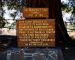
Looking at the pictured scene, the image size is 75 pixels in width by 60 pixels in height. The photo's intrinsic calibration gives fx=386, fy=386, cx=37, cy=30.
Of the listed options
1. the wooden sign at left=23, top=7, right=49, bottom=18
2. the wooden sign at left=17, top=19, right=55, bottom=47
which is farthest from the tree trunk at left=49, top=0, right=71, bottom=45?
the wooden sign at left=17, top=19, right=55, bottom=47

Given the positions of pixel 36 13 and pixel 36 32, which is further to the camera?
pixel 36 13

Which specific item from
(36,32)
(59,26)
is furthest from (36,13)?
(59,26)

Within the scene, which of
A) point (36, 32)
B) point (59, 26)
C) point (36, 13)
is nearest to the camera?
point (36, 32)

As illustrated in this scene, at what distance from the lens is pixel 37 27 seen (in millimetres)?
10672

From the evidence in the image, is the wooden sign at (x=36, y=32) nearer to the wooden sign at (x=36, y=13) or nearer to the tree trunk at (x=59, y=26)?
the wooden sign at (x=36, y=13)

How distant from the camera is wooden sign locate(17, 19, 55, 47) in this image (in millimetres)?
10656

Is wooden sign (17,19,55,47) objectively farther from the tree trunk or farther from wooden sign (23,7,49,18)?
the tree trunk

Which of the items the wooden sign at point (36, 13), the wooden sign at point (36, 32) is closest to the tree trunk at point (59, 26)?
the wooden sign at point (36, 13)

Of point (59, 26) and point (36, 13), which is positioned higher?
point (36, 13)

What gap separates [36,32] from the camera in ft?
35.0

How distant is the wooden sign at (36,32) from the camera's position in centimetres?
1066

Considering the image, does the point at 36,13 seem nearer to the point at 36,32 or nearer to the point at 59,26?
the point at 36,32

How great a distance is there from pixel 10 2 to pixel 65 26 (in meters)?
2.74

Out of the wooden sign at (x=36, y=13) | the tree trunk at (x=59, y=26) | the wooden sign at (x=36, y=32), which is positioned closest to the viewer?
the wooden sign at (x=36, y=32)
